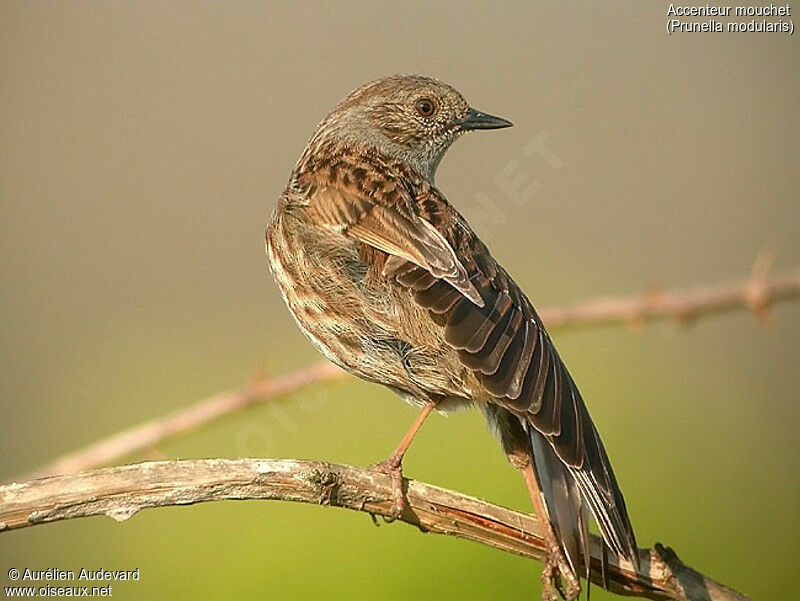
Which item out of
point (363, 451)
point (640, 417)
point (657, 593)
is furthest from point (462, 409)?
point (640, 417)

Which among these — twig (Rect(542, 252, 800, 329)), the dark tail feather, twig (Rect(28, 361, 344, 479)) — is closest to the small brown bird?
the dark tail feather

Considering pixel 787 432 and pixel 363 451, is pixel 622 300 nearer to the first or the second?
pixel 363 451

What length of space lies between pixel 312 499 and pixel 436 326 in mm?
750

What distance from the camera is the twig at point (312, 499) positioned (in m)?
3.87

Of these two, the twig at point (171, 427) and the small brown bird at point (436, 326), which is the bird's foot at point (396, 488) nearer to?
the small brown bird at point (436, 326)

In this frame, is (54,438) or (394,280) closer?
(394,280)

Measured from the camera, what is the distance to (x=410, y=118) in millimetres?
5930

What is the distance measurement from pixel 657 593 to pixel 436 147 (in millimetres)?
2500

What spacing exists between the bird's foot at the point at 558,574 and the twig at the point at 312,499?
0.04 metres

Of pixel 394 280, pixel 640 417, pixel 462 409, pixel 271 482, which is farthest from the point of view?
pixel 640 417

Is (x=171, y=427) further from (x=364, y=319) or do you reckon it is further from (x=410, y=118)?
(x=410, y=118)

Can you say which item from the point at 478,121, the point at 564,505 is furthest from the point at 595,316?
the point at 478,121

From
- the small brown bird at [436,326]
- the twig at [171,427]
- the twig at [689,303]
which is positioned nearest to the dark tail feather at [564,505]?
the small brown bird at [436,326]

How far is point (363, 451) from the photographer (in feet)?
20.6
